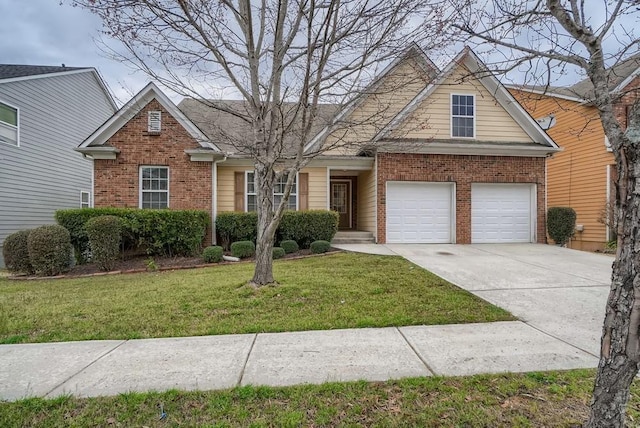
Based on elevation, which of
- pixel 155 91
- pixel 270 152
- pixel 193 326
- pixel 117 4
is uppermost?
pixel 155 91

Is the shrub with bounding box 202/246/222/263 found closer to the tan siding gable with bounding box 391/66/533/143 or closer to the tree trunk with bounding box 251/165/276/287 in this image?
the tree trunk with bounding box 251/165/276/287

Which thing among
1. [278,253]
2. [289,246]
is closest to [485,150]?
[289,246]

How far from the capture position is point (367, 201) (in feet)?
45.1

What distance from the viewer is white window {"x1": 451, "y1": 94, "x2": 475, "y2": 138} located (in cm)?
1268

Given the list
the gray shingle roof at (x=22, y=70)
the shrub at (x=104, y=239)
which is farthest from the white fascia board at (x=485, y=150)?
the gray shingle roof at (x=22, y=70)

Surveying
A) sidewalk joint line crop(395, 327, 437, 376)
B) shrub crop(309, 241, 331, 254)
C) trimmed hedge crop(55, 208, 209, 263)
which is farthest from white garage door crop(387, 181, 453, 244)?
sidewalk joint line crop(395, 327, 437, 376)

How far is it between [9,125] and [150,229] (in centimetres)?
810

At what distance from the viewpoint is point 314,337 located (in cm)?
400

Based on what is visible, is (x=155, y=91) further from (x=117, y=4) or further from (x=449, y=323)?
(x=449, y=323)

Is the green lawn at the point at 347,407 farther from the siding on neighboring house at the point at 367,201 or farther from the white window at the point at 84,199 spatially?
the white window at the point at 84,199

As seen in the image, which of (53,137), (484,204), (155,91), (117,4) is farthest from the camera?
(53,137)

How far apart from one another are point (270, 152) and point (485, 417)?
4913 millimetres

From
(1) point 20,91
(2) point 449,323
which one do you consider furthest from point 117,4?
(1) point 20,91

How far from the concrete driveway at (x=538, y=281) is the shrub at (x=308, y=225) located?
233cm
